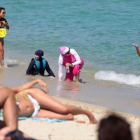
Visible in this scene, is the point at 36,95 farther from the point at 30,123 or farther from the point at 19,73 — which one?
the point at 19,73

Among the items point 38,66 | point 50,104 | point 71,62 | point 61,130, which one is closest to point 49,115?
point 50,104

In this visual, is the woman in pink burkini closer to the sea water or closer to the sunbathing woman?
the sea water

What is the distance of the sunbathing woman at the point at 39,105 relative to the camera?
561 centimetres

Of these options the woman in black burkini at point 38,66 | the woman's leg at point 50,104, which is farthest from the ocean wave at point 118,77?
the woman's leg at point 50,104

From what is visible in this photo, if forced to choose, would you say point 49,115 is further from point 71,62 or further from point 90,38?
point 90,38

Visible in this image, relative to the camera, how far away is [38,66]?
10.2 meters

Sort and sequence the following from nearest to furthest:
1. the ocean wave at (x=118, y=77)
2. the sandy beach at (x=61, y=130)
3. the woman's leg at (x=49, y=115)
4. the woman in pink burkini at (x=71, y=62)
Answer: the sandy beach at (x=61, y=130) → the woman's leg at (x=49, y=115) → the woman in pink burkini at (x=71, y=62) → the ocean wave at (x=118, y=77)

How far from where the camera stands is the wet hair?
2.81 m

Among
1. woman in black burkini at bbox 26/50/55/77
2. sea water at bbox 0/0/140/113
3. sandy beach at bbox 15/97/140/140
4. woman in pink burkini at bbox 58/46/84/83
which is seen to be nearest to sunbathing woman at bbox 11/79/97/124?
sandy beach at bbox 15/97/140/140

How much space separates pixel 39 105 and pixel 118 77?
5399mm

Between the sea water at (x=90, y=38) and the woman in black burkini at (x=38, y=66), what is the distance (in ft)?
2.88

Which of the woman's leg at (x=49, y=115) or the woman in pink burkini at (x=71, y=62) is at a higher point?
the woman's leg at (x=49, y=115)

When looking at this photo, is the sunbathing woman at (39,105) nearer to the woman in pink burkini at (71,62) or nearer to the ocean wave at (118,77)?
the woman in pink burkini at (71,62)

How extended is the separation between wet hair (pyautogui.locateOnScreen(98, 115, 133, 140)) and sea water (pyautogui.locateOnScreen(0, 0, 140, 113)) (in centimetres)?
474
